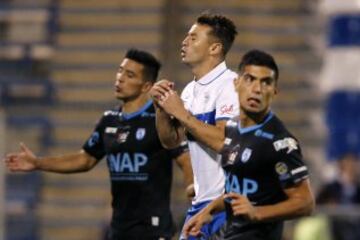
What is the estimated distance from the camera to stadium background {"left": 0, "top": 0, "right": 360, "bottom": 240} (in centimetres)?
1691

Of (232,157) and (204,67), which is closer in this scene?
(232,157)

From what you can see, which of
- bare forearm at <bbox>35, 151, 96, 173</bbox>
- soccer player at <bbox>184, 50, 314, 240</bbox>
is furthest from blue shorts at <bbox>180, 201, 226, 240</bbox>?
bare forearm at <bbox>35, 151, 96, 173</bbox>

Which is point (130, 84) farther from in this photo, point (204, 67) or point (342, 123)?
point (342, 123)

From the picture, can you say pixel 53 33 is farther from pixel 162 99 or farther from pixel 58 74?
pixel 162 99

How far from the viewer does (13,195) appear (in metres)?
16.8

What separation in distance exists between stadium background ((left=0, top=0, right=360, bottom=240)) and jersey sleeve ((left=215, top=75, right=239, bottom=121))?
308 inches

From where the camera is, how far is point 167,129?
28.9ft

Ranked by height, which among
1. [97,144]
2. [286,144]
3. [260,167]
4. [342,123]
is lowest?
[342,123]

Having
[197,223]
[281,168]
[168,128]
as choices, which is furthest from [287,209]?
[168,128]

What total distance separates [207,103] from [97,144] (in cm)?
166

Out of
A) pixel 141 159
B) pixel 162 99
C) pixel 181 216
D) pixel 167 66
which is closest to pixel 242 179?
pixel 162 99

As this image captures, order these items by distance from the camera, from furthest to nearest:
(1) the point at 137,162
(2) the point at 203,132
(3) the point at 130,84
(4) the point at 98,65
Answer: (4) the point at 98,65 → (3) the point at 130,84 → (1) the point at 137,162 → (2) the point at 203,132

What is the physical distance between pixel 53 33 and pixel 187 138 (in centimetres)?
880

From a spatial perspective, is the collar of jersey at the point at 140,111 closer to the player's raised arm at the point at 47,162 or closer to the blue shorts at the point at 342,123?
the player's raised arm at the point at 47,162
